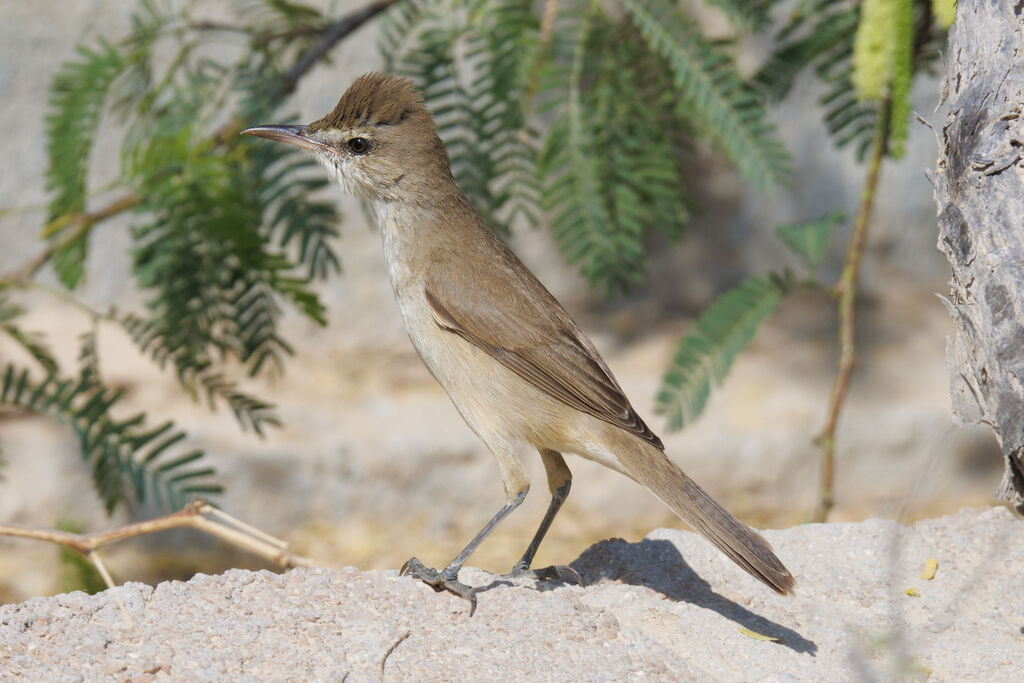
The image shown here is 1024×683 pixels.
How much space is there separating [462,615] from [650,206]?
2604mm

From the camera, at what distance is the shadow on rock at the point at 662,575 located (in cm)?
337

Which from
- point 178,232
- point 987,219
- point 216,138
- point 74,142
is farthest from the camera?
point 216,138

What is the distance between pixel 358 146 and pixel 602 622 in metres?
2.08

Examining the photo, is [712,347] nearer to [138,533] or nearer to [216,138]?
[216,138]

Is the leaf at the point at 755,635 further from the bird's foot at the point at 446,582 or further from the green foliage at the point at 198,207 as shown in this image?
the green foliage at the point at 198,207

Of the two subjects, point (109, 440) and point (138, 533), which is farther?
point (109, 440)

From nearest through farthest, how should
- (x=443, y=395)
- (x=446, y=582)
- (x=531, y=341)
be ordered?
1. (x=446, y=582)
2. (x=531, y=341)
3. (x=443, y=395)

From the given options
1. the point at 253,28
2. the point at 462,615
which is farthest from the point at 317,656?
the point at 253,28

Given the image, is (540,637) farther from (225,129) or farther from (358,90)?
(225,129)

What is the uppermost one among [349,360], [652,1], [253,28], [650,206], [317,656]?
[652,1]

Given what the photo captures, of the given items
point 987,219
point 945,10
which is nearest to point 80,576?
point 987,219

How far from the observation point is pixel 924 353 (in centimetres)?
697

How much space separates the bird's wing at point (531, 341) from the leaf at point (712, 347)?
0.80 metres

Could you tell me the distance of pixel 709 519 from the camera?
3.44 m
